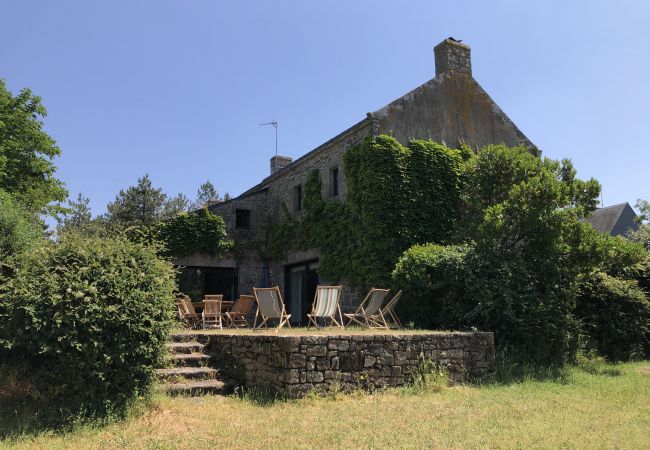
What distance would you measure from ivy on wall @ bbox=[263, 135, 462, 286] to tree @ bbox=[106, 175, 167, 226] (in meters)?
22.1

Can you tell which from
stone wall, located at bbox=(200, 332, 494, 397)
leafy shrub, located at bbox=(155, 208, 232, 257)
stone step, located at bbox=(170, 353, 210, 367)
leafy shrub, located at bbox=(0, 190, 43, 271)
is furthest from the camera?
leafy shrub, located at bbox=(155, 208, 232, 257)

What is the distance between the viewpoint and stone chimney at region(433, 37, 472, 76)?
15.4 meters

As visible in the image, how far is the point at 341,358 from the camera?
7129 millimetres

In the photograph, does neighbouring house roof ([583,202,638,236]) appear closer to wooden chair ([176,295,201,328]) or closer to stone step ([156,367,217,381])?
wooden chair ([176,295,201,328])

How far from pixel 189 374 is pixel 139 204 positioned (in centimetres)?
2905

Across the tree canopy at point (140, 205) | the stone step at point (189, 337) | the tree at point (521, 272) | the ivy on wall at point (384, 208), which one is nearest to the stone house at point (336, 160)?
the ivy on wall at point (384, 208)

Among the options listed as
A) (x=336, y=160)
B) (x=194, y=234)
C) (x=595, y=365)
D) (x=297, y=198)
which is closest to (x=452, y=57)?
(x=336, y=160)

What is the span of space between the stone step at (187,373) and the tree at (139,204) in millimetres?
27007

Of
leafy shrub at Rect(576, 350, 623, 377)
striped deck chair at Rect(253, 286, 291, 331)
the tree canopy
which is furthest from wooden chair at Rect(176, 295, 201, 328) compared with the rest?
the tree canopy

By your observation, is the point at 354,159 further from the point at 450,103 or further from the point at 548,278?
the point at 548,278

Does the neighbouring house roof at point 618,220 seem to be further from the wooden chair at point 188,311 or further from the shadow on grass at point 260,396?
the shadow on grass at point 260,396

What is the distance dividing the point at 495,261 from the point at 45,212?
65.6 feet

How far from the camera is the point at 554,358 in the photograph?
1025 centimetres

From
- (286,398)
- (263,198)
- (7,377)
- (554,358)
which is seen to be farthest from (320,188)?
(7,377)
